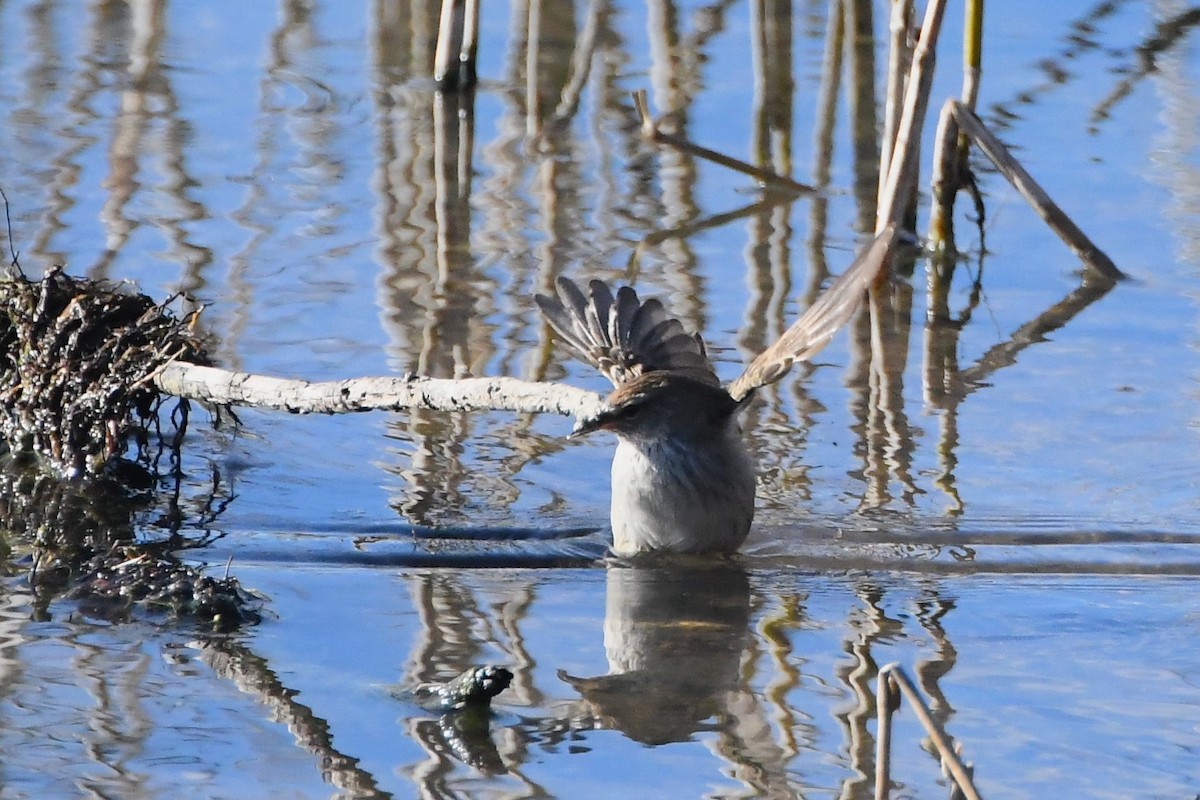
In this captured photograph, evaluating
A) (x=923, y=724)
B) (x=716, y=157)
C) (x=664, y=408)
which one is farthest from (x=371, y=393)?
(x=716, y=157)

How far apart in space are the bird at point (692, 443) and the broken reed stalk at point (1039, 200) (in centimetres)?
225

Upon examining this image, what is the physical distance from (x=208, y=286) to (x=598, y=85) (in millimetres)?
3748

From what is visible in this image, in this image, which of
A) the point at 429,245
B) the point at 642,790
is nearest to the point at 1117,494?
the point at 642,790

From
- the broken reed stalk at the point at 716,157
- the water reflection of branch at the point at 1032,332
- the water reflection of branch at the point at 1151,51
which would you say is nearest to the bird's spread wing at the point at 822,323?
the water reflection of branch at the point at 1032,332

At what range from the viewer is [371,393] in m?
5.72

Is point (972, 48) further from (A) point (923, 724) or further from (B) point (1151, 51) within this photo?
(A) point (923, 724)

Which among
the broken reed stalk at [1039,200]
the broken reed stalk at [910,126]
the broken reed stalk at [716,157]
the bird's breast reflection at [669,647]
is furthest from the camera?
the broken reed stalk at [716,157]

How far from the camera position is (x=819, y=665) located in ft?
15.7

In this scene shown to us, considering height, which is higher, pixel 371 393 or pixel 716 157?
pixel 716 157

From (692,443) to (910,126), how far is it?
2.49 meters

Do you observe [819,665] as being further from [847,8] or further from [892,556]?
[847,8]

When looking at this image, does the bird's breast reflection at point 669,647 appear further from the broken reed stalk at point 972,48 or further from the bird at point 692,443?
the broken reed stalk at point 972,48

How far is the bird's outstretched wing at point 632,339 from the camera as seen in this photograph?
6301 mm

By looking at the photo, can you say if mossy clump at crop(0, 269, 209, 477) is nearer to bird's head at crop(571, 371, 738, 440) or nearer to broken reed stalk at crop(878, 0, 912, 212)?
bird's head at crop(571, 371, 738, 440)
